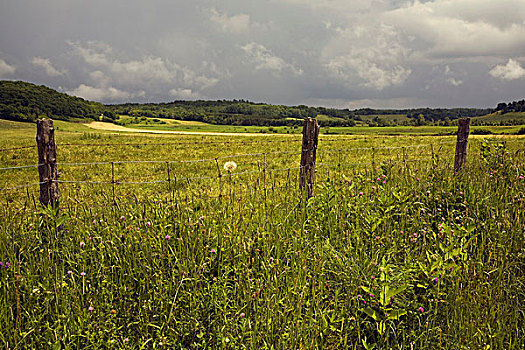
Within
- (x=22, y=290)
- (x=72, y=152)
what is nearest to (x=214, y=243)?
(x=22, y=290)

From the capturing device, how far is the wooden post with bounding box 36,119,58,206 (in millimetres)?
5078

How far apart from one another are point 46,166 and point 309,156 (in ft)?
12.5

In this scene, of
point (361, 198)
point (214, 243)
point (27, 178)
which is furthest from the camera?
point (27, 178)

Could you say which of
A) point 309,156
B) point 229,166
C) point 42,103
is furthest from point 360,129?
point 309,156

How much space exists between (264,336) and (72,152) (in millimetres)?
20897

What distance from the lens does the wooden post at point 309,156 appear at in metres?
6.29

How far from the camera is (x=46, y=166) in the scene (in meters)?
5.11

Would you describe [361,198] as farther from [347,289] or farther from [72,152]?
[72,152]

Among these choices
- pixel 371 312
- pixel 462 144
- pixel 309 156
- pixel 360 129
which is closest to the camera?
pixel 371 312

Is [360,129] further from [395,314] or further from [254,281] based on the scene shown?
[395,314]

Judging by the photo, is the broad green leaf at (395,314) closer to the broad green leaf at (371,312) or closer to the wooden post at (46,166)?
the broad green leaf at (371,312)

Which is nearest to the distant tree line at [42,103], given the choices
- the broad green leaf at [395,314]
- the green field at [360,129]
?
the green field at [360,129]

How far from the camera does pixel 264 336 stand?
339 cm

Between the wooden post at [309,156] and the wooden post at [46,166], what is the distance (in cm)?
356
